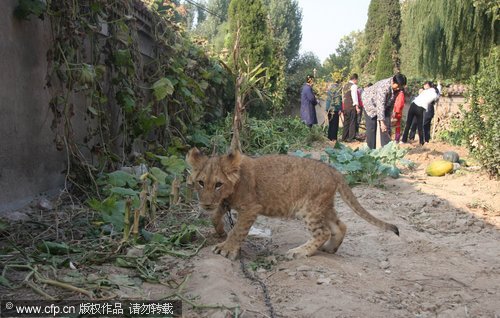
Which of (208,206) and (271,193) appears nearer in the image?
(208,206)

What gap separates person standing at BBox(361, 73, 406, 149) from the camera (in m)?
10.9

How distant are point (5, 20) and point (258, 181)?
294 cm

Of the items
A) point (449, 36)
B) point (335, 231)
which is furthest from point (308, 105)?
point (335, 231)

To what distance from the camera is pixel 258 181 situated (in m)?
4.62

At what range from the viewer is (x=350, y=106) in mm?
16656

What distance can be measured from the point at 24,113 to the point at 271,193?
2.71 metres

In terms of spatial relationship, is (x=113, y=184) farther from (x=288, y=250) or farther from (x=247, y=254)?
(x=288, y=250)

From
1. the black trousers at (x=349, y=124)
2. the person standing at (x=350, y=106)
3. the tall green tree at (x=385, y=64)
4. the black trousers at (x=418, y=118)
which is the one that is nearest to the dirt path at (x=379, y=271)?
the black trousers at (x=418, y=118)

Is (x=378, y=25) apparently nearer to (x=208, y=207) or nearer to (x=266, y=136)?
(x=266, y=136)

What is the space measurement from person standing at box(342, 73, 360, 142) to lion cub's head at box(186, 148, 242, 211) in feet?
40.6

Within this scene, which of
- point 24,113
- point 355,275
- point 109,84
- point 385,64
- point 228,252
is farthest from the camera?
point 385,64

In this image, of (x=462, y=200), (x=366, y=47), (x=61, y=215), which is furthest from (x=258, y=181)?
(x=366, y=47)

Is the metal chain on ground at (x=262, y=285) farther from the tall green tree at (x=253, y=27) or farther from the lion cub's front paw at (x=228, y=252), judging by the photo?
the tall green tree at (x=253, y=27)

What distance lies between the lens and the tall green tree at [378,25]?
122 ft
